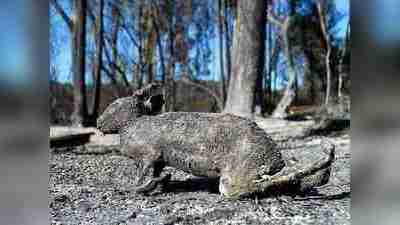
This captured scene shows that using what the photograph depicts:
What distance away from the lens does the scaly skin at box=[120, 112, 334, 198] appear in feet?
5.64

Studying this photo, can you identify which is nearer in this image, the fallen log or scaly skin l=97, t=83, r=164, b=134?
scaly skin l=97, t=83, r=164, b=134

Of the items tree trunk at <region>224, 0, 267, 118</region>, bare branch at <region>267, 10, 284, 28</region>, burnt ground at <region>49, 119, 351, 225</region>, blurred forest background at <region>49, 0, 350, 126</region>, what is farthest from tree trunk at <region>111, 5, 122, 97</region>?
bare branch at <region>267, 10, 284, 28</region>

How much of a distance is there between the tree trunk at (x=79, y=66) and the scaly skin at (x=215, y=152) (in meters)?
1.53

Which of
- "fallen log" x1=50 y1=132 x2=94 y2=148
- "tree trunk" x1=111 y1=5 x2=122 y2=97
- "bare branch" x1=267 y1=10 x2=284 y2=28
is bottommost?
"fallen log" x1=50 y1=132 x2=94 y2=148

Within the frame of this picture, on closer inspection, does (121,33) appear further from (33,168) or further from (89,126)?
(33,168)

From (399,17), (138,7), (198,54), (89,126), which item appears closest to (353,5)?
(399,17)

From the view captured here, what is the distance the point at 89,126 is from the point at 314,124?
207cm

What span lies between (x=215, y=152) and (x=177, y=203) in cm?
30

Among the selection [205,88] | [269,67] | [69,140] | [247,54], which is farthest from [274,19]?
[69,140]

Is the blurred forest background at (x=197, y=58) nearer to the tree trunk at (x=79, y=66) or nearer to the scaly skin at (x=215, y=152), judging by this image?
the tree trunk at (x=79, y=66)

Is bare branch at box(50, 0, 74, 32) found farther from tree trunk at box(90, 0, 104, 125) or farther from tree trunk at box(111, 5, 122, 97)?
tree trunk at box(111, 5, 122, 97)

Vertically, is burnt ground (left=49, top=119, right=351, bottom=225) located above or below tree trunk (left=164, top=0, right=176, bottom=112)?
below

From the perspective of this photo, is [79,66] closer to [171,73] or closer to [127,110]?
[171,73]

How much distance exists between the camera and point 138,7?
4.38 meters
